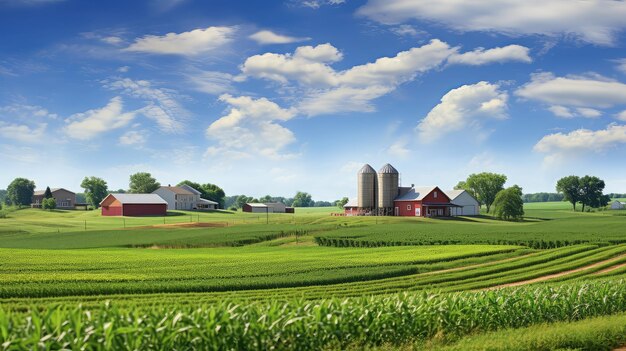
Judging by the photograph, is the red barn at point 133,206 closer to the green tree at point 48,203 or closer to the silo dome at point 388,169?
the green tree at point 48,203

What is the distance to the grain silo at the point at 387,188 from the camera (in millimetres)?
134500

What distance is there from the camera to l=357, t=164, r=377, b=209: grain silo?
137 m

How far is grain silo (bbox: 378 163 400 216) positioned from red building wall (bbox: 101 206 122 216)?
5889 cm

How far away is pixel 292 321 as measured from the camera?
16359 mm

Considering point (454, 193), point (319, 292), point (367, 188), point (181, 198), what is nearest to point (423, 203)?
point (367, 188)

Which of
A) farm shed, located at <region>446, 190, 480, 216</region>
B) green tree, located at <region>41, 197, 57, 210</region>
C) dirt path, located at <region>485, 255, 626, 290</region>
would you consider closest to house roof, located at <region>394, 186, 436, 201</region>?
farm shed, located at <region>446, 190, 480, 216</region>

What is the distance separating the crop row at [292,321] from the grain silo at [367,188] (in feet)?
372

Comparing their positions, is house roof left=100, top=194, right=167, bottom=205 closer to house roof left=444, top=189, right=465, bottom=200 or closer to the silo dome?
the silo dome

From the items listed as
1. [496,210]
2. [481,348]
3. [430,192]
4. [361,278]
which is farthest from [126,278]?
[496,210]

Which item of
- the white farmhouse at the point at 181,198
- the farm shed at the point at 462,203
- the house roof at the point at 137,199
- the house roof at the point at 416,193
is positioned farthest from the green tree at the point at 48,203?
the farm shed at the point at 462,203

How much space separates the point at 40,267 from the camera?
141 ft

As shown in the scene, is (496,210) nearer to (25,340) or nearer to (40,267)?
(40,267)

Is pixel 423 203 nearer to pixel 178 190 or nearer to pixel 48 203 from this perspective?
pixel 178 190

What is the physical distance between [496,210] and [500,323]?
120633 millimetres
